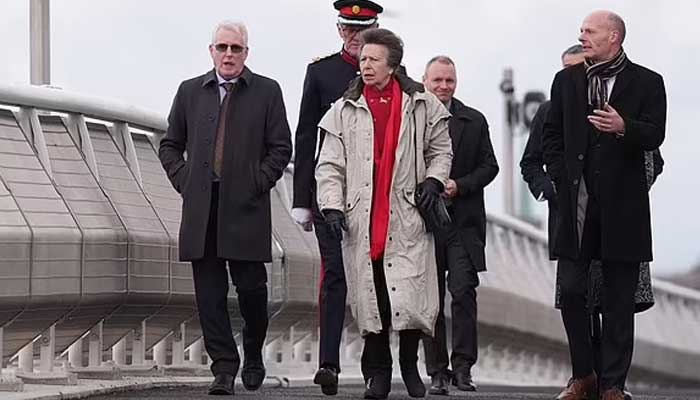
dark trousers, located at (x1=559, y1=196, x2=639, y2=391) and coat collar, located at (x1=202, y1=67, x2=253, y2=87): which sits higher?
coat collar, located at (x1=202, y1=67, x2=253, y2=87)

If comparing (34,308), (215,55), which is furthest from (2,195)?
(215,55)

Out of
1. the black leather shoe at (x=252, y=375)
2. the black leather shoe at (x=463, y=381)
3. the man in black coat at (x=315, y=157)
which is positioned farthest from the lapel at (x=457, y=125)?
the black leather shoe at (x=252, y=375)

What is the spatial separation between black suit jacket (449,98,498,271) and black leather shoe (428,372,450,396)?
73 centimetres

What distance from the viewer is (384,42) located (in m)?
12.7

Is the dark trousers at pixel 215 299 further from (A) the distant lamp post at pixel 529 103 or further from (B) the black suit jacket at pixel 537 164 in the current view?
(A) the distant lamp post at pixel 529 103

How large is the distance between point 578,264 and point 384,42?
1431 mm

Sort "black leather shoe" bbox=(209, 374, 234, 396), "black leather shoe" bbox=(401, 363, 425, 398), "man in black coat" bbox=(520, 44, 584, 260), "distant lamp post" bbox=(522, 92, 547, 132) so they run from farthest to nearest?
"distant lamp post" bbox=(522, 92, 547, 132), "man in black coat" bbox=(520, 44, 584, 260), "black leather shoe" bbox=(209, 374, 234, 396), "black leather shoe" bbox=(401, 363, 425, 398)

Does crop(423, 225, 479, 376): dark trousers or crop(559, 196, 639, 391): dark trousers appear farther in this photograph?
crop(423, 225, 479, 376): dark trousers

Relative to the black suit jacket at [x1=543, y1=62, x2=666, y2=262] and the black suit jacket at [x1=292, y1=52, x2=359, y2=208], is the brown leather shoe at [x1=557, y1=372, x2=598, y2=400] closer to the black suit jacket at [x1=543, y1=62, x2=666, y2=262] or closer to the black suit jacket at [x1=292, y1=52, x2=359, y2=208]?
the black suit jacket at [x1=543, y1=62, x2=666, y2=262]

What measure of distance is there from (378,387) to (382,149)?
116 cm

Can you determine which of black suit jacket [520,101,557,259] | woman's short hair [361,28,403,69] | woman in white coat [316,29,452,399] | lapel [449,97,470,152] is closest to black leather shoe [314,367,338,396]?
woman in white coat [316,29,452,399]

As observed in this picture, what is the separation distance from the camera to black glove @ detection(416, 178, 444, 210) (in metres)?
12.6

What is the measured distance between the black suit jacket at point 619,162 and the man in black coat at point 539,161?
4.34 ft

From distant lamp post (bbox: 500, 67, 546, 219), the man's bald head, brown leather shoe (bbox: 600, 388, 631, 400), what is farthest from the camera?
distant lamp post (bbox: 500, 67, 546, 219)
